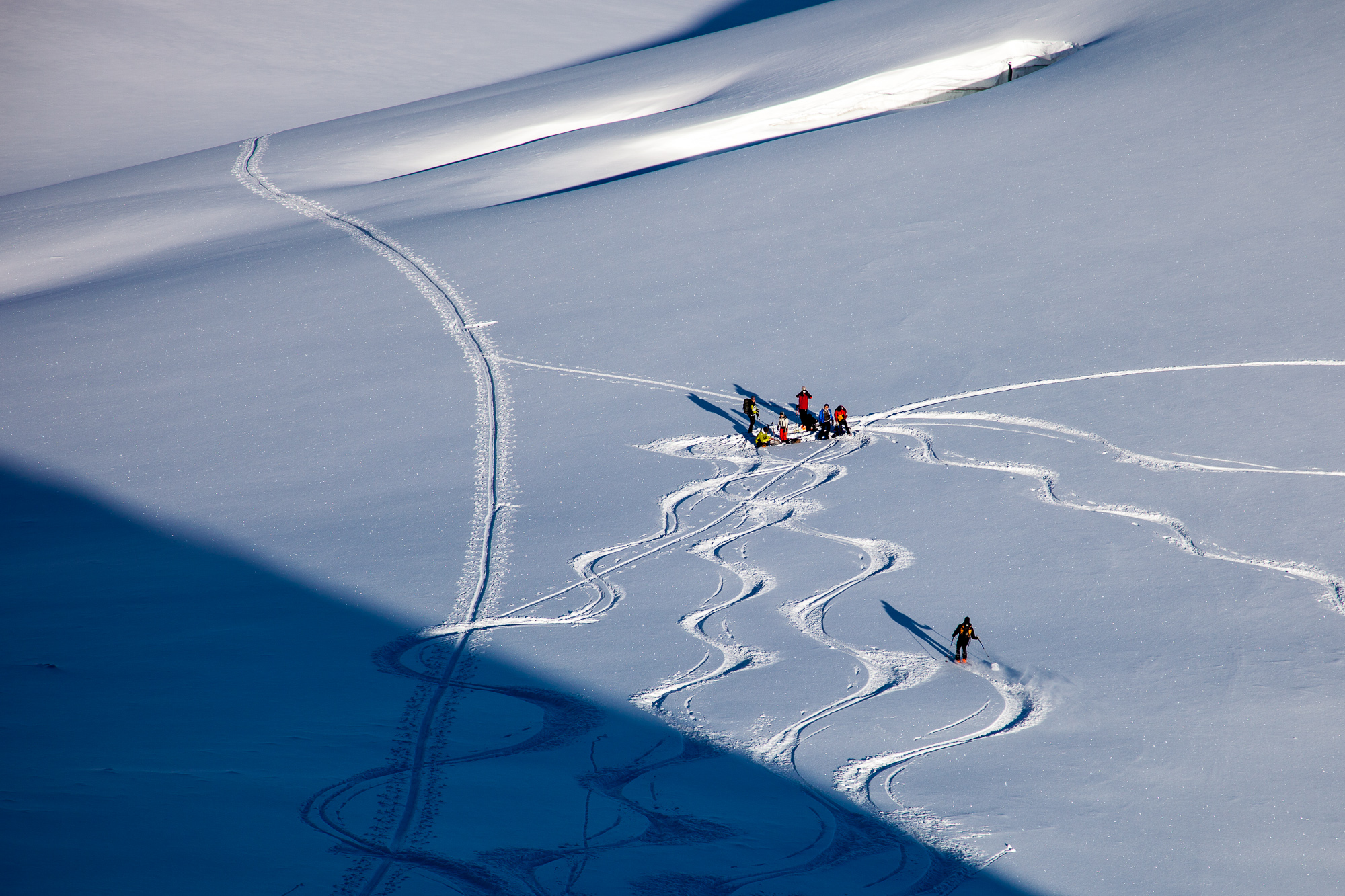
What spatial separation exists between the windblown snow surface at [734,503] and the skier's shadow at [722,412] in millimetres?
65

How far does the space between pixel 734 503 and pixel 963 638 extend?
3997 millimetres

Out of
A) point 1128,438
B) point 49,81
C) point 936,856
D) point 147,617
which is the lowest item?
point 936,856

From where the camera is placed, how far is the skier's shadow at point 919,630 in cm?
1038

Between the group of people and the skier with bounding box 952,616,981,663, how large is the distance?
478cm

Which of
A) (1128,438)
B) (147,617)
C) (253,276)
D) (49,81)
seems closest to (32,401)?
(253,276)

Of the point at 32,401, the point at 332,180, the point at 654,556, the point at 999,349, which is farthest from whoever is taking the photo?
the point at 332,180

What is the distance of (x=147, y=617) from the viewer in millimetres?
11367

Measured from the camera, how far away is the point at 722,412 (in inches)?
602

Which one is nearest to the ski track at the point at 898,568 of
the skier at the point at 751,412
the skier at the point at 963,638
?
the skier at the point at 963,638

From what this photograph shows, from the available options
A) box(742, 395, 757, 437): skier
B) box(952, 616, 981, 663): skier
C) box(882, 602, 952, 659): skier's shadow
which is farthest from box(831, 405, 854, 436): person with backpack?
box(952, 616, 981, 663): skier

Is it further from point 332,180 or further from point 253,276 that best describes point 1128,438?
point 332,180

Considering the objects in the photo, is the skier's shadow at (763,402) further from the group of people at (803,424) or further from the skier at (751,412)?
the skier at (751,412)

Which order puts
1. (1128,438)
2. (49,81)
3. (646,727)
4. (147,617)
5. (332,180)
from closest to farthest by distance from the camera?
(646,727), (147,617), (1128,438), (332,180), (49,81)

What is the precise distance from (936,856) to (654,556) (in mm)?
5291
